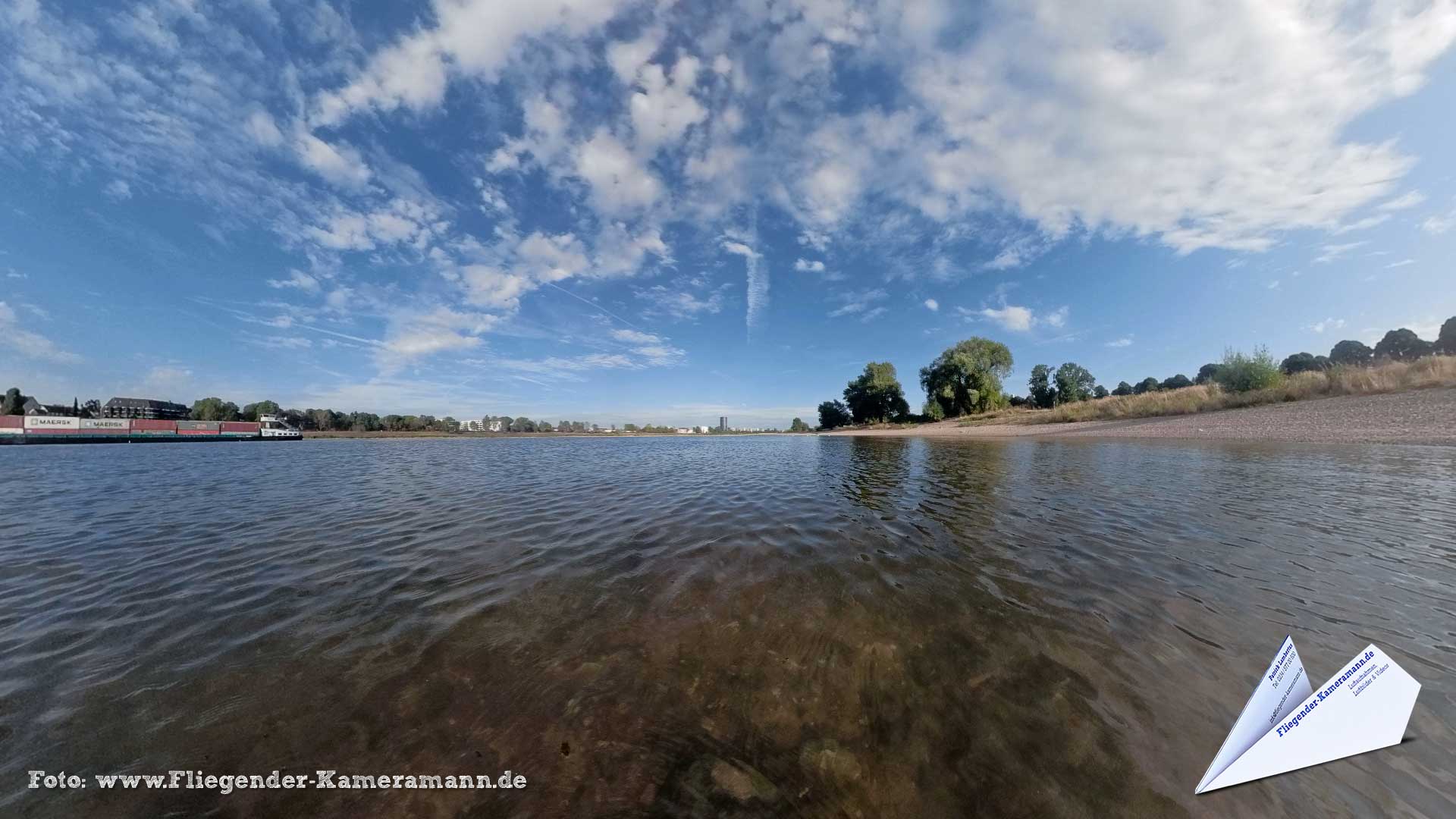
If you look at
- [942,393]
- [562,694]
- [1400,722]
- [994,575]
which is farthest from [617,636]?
[942,393]

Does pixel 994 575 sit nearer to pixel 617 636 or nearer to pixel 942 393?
pixel 617 636

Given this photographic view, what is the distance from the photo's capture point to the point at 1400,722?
8.90 ft

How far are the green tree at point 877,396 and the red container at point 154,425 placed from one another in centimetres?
11574

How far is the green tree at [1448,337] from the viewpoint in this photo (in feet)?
165

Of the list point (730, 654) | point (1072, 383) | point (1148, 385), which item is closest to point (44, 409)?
point (730, 654)

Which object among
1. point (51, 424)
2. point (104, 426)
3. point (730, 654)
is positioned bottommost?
point (730, 654)

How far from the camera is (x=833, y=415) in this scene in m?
97.5

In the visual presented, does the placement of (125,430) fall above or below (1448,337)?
below

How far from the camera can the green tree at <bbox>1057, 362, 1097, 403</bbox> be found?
56906 mm

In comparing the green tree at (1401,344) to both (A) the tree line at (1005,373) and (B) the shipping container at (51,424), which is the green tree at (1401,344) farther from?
(B) the shipping container at (51,424)

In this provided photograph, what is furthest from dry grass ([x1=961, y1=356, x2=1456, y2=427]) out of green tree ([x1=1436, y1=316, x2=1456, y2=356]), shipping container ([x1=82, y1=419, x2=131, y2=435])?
shipping container ([x1=82, y1=419, x2=131, y2=435])

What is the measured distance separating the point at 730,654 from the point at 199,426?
109 m

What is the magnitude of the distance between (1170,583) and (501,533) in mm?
9837

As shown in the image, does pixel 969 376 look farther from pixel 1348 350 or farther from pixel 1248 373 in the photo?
pixel 1348 350
